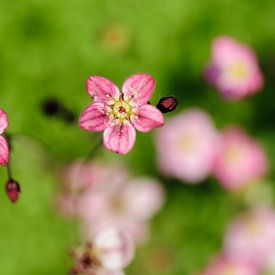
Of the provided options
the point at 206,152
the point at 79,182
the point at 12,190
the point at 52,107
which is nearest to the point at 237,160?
the point at 206,152

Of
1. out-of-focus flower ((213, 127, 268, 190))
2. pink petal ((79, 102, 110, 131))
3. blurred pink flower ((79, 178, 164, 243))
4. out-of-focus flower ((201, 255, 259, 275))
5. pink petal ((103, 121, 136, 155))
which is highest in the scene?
pink petal ((79, 102, 110, 131))

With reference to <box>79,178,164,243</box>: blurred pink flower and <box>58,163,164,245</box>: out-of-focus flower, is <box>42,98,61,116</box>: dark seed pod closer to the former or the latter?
<box>58,163,164,245</box>: out-of-focus flower

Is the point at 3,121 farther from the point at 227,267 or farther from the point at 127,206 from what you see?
the point at 227,267

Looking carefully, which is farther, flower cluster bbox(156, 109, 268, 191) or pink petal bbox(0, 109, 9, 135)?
flower cluster bbox(156, 109, 268, 191)

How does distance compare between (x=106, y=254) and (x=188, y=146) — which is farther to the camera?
(x=188, y=146)

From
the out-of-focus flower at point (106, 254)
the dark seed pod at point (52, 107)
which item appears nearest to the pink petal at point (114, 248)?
the out-of-focus flower at point (106, 254)

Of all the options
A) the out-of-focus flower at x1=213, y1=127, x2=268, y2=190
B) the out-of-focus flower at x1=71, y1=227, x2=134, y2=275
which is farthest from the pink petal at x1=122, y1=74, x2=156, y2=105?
the out-of-focus flower at x1=213, y1=127, x2=268, y2=190
